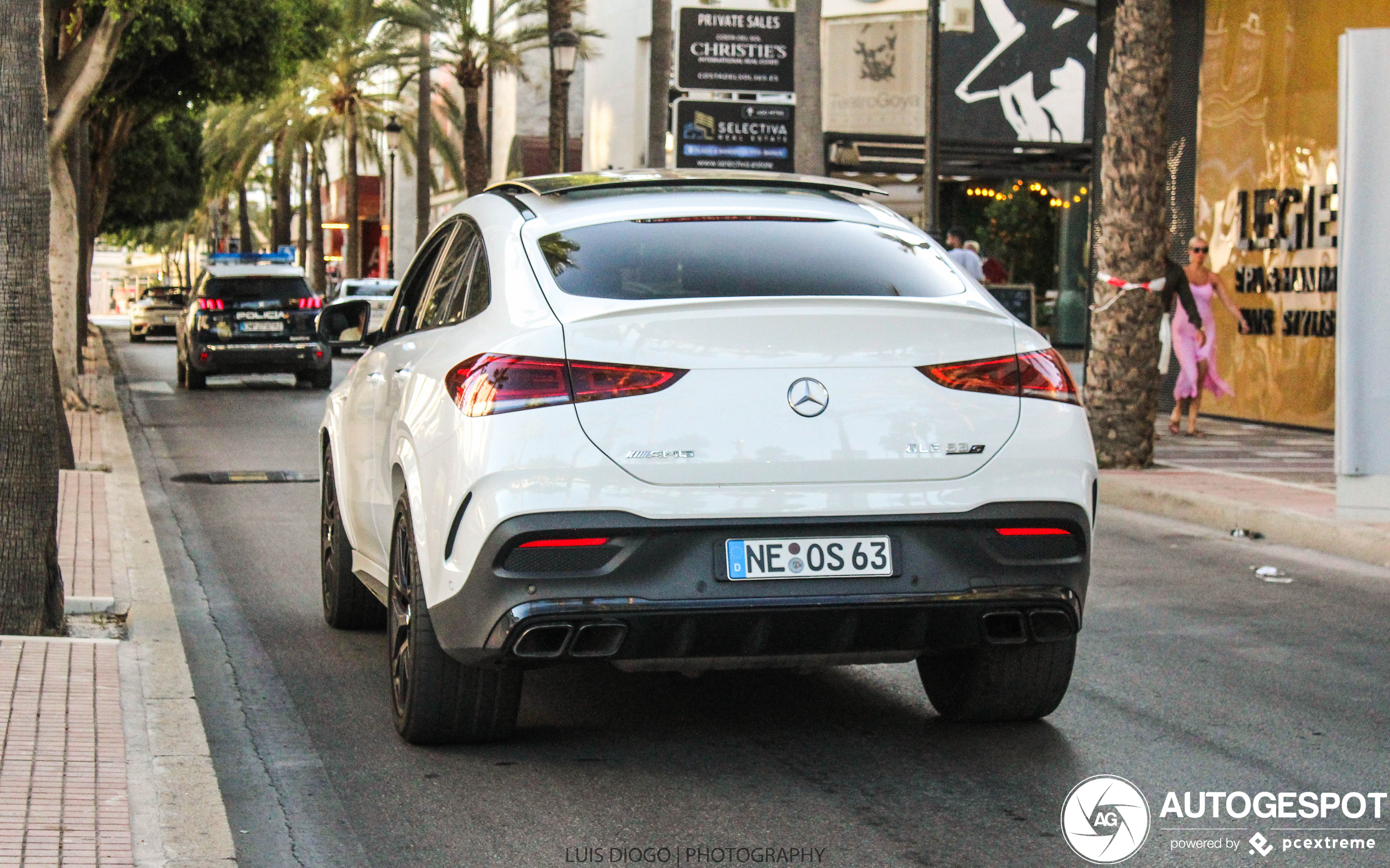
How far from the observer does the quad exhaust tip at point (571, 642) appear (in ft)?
16.3

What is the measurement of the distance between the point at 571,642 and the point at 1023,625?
1.30 m

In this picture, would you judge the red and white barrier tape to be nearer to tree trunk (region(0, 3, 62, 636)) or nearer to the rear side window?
the rear side window

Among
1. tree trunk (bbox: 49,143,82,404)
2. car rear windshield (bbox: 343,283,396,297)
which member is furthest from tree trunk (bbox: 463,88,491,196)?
tree trunk (bbox: 49,143,82,404)

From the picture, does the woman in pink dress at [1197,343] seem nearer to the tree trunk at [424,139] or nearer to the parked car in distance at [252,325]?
→ the parked car in distance at [252,325]

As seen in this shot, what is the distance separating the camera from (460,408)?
5.15 m

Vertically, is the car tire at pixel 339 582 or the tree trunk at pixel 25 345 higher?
the tree trunk at pixel 25 345

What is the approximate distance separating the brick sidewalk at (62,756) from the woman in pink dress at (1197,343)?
1263 centimetres

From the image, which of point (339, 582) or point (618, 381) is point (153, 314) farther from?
point (618, 381)

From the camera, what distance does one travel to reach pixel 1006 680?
5863 mm

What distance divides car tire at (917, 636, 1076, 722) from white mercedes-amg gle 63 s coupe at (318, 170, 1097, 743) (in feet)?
0.84

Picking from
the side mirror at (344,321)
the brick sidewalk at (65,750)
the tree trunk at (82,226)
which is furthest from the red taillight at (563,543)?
the tree trunk at (82,226)

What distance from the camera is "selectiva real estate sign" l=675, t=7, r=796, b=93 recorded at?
76.5ft

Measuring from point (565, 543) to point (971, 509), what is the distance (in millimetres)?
1140

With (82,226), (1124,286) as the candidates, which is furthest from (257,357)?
(1124,286)
